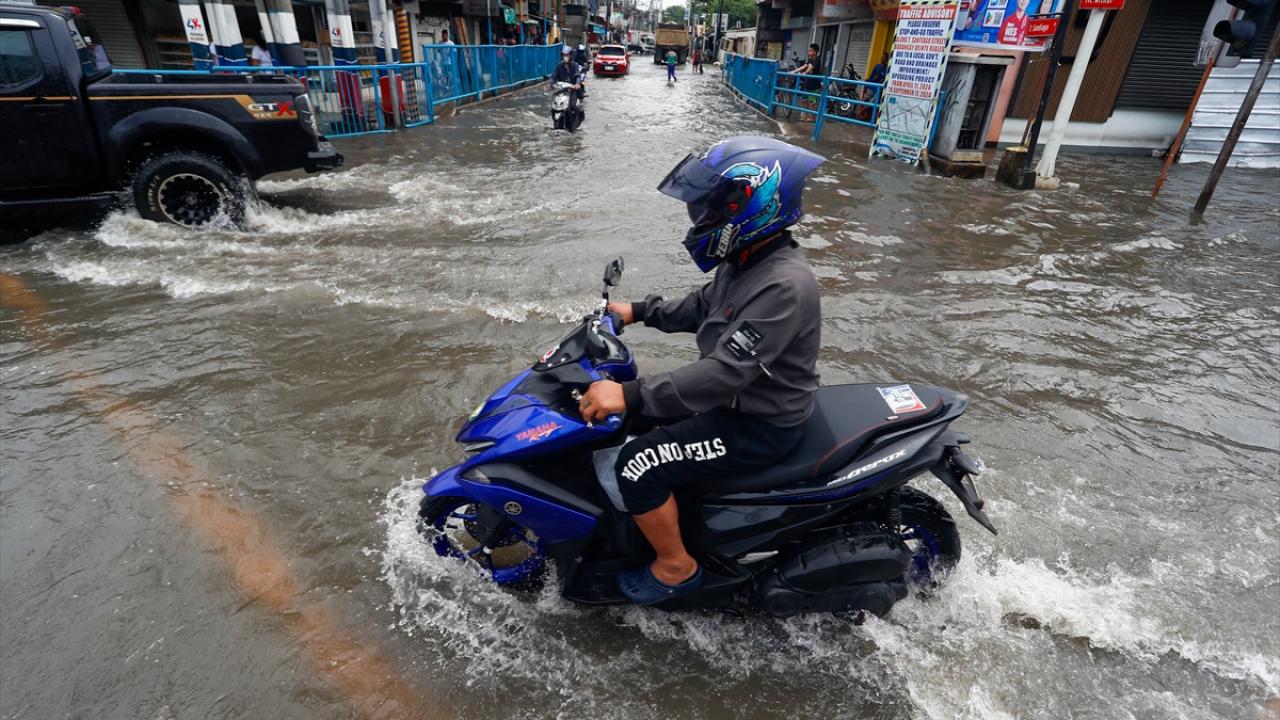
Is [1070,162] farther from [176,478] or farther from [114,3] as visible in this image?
[114,3]

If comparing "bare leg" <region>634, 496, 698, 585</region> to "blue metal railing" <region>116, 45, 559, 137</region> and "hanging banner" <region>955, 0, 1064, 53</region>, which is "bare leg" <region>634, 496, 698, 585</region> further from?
"hanging banner" <region>955, 0, 1064, 53</region>

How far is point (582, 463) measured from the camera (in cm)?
260

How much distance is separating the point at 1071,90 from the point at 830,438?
Answer: 445 inches

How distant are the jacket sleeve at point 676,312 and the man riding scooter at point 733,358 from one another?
0.20 metres

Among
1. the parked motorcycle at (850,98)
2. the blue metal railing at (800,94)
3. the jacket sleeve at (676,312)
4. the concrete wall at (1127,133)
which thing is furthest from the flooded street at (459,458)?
the parked motorcycle at (850,98)

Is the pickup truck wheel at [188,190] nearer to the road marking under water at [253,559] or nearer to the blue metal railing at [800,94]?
the road marking under water at [253,559]

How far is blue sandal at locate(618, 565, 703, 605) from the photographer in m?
2.54

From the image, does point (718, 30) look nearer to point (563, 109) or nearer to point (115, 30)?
point (563, 109)

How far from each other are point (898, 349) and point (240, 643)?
15.4 feet

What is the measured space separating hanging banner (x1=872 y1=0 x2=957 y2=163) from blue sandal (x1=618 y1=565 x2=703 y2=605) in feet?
38.0

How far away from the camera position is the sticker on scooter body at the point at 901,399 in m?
2.52

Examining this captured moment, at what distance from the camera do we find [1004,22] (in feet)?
35.8

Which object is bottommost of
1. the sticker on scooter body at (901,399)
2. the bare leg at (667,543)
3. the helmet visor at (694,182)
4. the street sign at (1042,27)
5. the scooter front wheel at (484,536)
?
the scooter front wheel at (484,536)

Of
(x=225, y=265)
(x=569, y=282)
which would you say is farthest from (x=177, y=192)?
(x=569, y=282)
